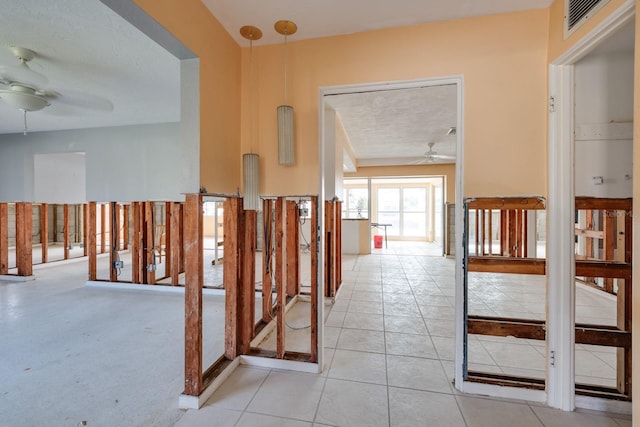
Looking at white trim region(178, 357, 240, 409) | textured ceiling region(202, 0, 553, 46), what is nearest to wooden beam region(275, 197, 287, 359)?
white trim region(178, 357, 240, 409)

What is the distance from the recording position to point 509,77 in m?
1.67

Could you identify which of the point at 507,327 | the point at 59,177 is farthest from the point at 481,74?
the point at 59,177

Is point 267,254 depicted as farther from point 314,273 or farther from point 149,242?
point 149,242

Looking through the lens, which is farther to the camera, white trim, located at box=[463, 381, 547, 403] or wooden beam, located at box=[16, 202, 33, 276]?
wooden beam, located at box=[16, 202, 33, 276]

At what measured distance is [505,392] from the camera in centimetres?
168

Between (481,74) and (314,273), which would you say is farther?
(314,273)

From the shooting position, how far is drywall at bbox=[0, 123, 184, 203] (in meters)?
4.45

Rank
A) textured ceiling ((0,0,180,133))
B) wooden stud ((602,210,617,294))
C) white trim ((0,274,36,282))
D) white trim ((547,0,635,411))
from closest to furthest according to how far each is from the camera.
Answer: white trim ((547,0,635,411)) < textured ceiling ((0,0,180,133)) < wooden stud ((602,210,617,294)) < white trim ((0,274,36,282))

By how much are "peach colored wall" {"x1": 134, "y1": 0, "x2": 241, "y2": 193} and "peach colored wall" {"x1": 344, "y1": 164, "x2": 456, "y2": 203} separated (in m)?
5.66

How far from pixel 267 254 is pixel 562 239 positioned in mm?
2106

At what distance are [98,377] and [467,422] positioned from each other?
8.06 feet

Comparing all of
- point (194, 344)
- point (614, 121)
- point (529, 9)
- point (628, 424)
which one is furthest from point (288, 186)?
point (628, 424)

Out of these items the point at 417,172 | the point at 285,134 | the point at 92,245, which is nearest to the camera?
the point at 285,134

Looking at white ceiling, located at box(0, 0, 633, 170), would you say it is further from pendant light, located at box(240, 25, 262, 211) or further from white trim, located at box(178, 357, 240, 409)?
white trim, located at box(178, 357, 240, 409)
